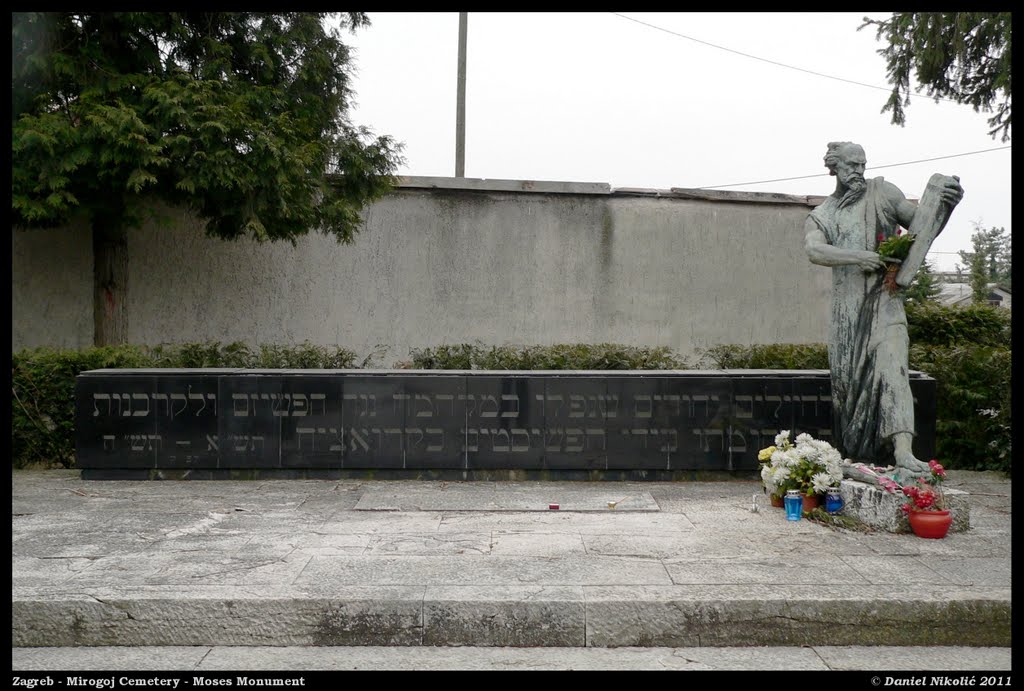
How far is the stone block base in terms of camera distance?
20.7ft

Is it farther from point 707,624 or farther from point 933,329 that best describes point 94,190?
point 933,329

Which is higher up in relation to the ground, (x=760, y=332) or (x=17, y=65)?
(x=17, y=65)

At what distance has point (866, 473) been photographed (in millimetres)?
6699

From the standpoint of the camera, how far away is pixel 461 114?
19.0 meters

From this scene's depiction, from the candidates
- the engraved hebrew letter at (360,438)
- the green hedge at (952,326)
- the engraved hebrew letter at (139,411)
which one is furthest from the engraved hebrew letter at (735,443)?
the engraved hebrew letter at (139,411)

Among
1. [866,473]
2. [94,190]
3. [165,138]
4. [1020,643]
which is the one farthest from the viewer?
[94,190]

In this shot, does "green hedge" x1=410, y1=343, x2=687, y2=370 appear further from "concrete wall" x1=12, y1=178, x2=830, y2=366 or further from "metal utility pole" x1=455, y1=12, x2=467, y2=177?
"metal utility pole" x1=455, y1=12, x2=467, y2=177

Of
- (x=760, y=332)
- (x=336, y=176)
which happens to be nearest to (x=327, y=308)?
(x=336, y=176)

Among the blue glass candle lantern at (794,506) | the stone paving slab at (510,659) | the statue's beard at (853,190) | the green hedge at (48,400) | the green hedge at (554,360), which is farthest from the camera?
the green hedge at (554,360)

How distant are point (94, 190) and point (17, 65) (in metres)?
1.61

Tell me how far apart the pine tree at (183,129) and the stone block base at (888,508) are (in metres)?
7.27

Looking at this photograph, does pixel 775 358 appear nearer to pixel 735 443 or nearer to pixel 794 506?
pixel 735 443

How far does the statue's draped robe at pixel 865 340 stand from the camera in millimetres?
6707

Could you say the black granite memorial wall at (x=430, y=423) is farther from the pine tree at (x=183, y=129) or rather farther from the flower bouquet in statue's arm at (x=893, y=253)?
the pine tree at (x=183, y=129)
